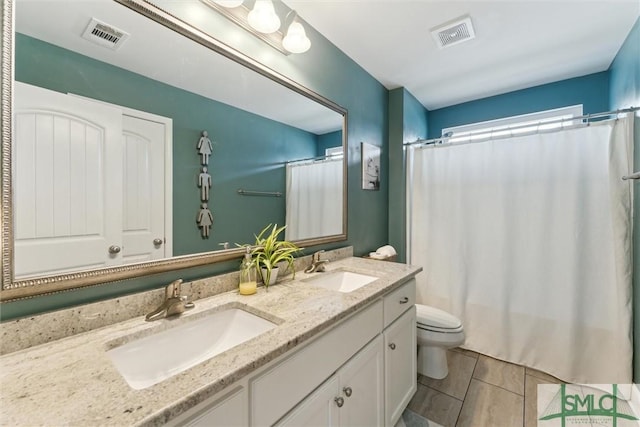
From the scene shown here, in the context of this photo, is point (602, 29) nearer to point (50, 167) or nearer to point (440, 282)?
point (440, 282)

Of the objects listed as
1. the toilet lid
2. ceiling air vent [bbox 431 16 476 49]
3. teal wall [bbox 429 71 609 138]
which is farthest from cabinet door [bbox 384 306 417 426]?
teal wall [bbox 429 71 609 138]

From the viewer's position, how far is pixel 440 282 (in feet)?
7.75

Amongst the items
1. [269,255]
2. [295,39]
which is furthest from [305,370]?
[295,39]

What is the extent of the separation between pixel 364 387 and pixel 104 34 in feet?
5.40

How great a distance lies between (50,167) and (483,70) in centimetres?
274

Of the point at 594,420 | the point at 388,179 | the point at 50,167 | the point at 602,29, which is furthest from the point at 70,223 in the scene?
the point at 602,29

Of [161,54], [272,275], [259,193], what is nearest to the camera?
[161,54]

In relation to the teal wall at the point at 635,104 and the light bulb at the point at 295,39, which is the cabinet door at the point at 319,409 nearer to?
the light bulb at the point at 295,39

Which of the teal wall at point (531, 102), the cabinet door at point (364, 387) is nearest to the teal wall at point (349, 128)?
the cabinet door at point (364, 387)

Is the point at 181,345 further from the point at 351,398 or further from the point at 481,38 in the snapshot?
the point at 481,38

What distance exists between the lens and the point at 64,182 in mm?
802

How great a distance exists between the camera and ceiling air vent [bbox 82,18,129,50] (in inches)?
33.9

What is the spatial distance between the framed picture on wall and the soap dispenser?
1.22 meters

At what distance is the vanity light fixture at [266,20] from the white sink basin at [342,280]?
1247 millimetres
